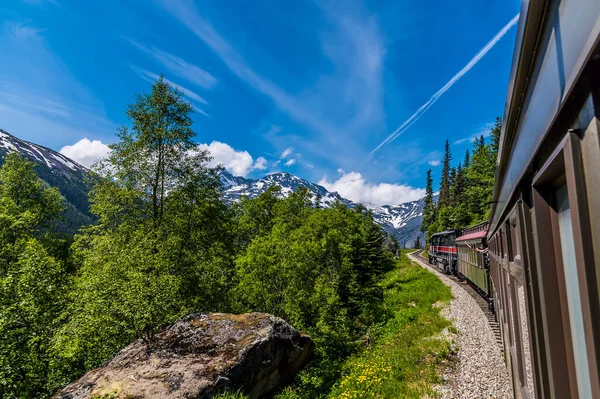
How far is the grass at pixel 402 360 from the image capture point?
28.9ft

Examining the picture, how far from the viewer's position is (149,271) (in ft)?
41.9

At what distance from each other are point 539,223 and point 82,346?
11.8 meters

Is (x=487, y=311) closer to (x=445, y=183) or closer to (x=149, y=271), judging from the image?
(x=149, y=271)

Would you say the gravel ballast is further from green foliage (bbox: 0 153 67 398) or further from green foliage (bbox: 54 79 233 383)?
green foliage (bbox: 0 153 67 398)

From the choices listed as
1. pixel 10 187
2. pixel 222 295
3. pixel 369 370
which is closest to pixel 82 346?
pixel 222 295

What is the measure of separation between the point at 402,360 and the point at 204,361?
6.66 metres

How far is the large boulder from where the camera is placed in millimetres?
7348

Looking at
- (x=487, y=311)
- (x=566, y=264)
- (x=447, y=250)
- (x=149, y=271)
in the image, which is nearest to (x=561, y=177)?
(x=566, y=264)

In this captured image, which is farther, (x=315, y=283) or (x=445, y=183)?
(x=445, y=183)

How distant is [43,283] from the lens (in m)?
10.1

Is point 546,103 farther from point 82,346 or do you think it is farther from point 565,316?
point 82,346

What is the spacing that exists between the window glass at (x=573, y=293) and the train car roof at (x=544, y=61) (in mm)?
338

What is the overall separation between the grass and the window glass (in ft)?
27.3

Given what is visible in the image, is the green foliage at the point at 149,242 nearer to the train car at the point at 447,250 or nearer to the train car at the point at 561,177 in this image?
the train car at the point at 561,177
